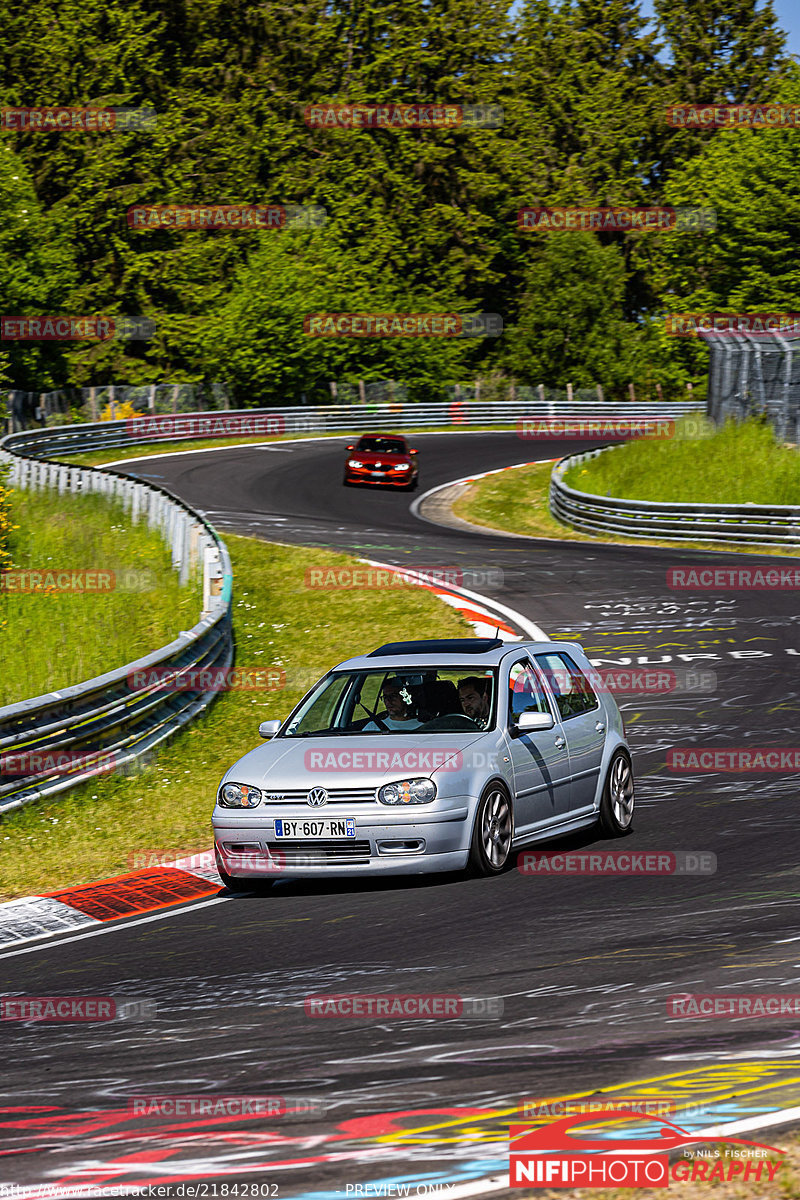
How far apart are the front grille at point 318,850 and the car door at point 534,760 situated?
47.2 inches

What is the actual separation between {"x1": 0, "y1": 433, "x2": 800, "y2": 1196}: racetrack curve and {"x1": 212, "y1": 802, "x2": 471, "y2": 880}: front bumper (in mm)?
196

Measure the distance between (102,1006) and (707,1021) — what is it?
281 cm

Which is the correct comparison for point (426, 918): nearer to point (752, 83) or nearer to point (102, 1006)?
point (102, 1006)

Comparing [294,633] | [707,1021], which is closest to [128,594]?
[294,633]

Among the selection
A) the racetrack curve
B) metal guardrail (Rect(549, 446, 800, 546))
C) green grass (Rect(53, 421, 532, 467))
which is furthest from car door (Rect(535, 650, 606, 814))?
green grass (Rect(53, 421, 532, 467))

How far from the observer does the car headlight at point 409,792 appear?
9.56 meters

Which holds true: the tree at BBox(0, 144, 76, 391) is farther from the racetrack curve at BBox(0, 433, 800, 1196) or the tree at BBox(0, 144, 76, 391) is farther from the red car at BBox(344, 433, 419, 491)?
the racetrack curve at BBox(0, 433, 800, 1196)

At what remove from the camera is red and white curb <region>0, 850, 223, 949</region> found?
31.7 feet

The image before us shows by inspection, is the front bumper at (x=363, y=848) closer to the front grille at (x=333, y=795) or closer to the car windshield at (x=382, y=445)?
the front grille at (x=333, y=795)

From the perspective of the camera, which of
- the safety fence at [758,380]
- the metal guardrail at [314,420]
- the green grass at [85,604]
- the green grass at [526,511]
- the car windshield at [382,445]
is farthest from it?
the metal guardrail at [314,420]

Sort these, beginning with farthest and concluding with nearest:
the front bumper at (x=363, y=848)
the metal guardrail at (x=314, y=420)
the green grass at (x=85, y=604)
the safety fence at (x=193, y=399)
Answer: the safety fence at (x=193, y=399) < the metal guardrail at (x=314, y=420) < the green grass at (x=85, y=604) < the front bumper at (x=363, y=848)

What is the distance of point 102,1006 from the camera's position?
289 inches

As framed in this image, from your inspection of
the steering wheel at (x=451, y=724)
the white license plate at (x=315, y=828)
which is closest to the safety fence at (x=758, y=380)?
the steering wheel at (x=451, y=724)

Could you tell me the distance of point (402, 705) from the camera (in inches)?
425
